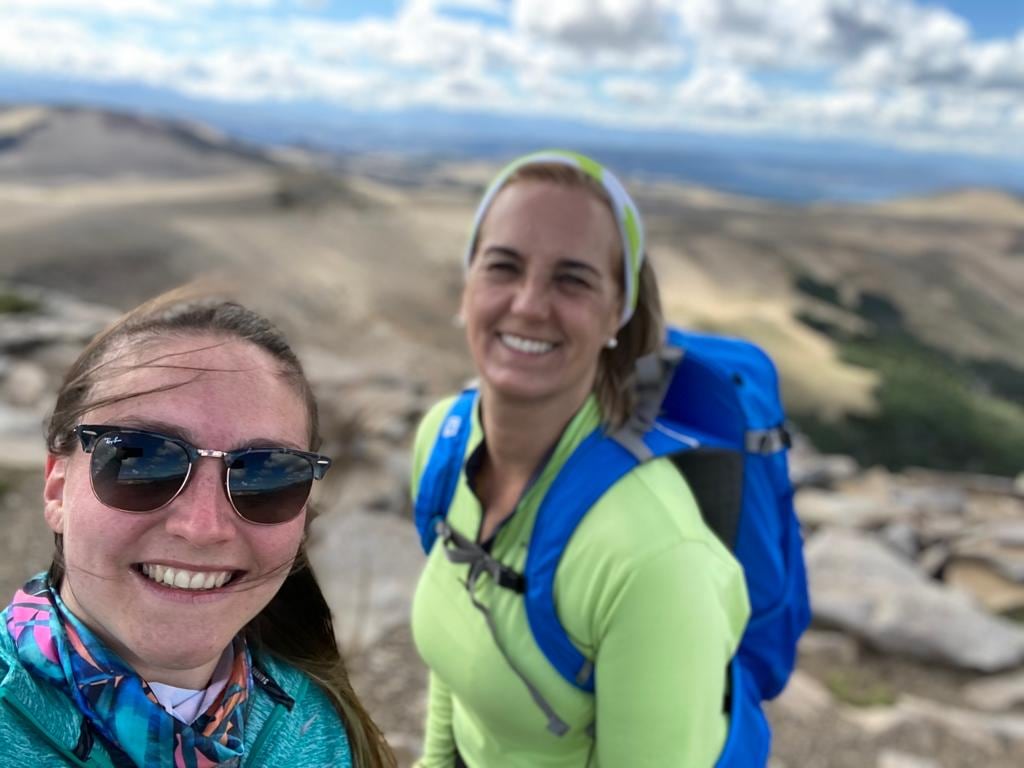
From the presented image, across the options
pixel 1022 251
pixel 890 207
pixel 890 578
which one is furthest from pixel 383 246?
pixel 890 207

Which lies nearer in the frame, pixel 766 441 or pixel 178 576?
pixel 178 576

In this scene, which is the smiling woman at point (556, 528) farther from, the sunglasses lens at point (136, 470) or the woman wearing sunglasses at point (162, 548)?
the sunglasses lens at point (136, 470)

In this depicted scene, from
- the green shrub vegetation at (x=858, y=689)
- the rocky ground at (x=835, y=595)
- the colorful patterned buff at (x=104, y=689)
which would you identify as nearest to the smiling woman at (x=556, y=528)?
the colorful patterned buff at (x=104, y=689)

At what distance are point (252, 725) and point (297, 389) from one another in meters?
0.51

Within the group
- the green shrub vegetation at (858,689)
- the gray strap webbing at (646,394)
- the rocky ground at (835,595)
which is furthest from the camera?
the green shrub vegetation at (858,689)

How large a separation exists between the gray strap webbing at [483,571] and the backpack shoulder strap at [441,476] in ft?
0.35

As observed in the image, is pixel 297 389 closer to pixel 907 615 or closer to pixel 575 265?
pixel 575 265

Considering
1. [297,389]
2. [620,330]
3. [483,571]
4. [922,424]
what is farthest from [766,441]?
[922,424]

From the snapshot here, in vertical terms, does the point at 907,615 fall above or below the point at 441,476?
below

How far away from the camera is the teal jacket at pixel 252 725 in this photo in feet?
3.16

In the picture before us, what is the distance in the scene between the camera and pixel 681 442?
1841mm

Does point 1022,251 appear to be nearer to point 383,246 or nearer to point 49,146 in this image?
point 383,246

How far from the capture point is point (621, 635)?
5.12 ft

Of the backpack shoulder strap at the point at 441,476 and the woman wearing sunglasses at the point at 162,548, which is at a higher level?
the woman wearing sunglasses at the point at 162,548
